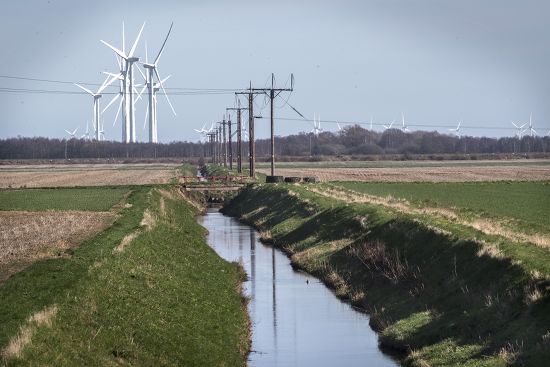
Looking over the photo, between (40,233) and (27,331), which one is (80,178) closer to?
(40,233)

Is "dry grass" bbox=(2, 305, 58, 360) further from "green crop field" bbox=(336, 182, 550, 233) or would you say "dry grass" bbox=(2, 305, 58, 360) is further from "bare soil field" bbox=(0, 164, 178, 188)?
"bare soil field" bbox=(0, 164, 178, 188)

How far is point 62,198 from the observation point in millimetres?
64938

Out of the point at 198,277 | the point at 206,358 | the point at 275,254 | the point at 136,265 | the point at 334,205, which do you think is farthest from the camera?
the point at 334,205

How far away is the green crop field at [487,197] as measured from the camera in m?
41.0

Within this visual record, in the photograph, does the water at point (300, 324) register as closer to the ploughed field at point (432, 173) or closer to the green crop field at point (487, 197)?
the green crop field at point (487, 197)

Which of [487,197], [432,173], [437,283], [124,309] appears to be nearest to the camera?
[124,309]

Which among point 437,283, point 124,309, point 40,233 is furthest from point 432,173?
point 124,309

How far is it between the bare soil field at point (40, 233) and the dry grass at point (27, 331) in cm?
713

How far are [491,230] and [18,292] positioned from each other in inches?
521

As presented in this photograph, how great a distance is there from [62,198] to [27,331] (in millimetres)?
50282

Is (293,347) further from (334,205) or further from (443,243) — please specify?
(334,205)

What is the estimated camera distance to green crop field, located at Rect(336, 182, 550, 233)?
41.0m

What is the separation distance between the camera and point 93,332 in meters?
16.9

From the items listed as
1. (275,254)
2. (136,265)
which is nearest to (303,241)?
(275,254)
